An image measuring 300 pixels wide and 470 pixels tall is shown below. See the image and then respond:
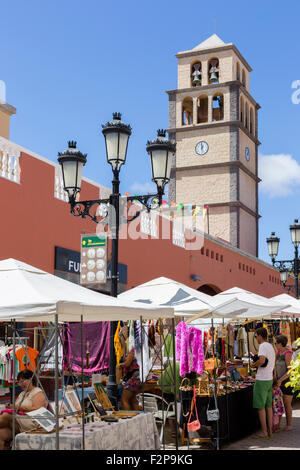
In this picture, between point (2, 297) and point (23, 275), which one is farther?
point (23, 275)

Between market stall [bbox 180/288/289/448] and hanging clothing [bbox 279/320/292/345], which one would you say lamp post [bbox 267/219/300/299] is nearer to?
hanging clothing [bbox 279/320/292/345]

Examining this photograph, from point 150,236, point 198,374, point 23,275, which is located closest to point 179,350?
point 198,374

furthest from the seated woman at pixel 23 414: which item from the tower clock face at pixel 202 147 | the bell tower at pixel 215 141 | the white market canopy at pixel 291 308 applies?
the tower clock face at pixel 202 147

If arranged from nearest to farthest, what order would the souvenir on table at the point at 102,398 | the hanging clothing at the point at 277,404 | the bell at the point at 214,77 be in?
the souvenir on table at the point at 102,398
the hanging clothing at the point at 277,404
the bell at the point at 214,77

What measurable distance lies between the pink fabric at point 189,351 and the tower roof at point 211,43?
103 feet

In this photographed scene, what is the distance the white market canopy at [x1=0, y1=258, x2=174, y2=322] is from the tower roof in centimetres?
3360

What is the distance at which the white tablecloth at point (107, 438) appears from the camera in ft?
19.8

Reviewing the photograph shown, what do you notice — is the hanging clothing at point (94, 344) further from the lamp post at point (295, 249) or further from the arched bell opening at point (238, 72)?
the arched bell opening at point (238, 72)

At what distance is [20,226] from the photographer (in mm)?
12547

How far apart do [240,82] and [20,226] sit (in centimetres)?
2804

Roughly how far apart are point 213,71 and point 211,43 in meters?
2.18

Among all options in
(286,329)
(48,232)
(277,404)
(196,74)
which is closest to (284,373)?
(277,404)
